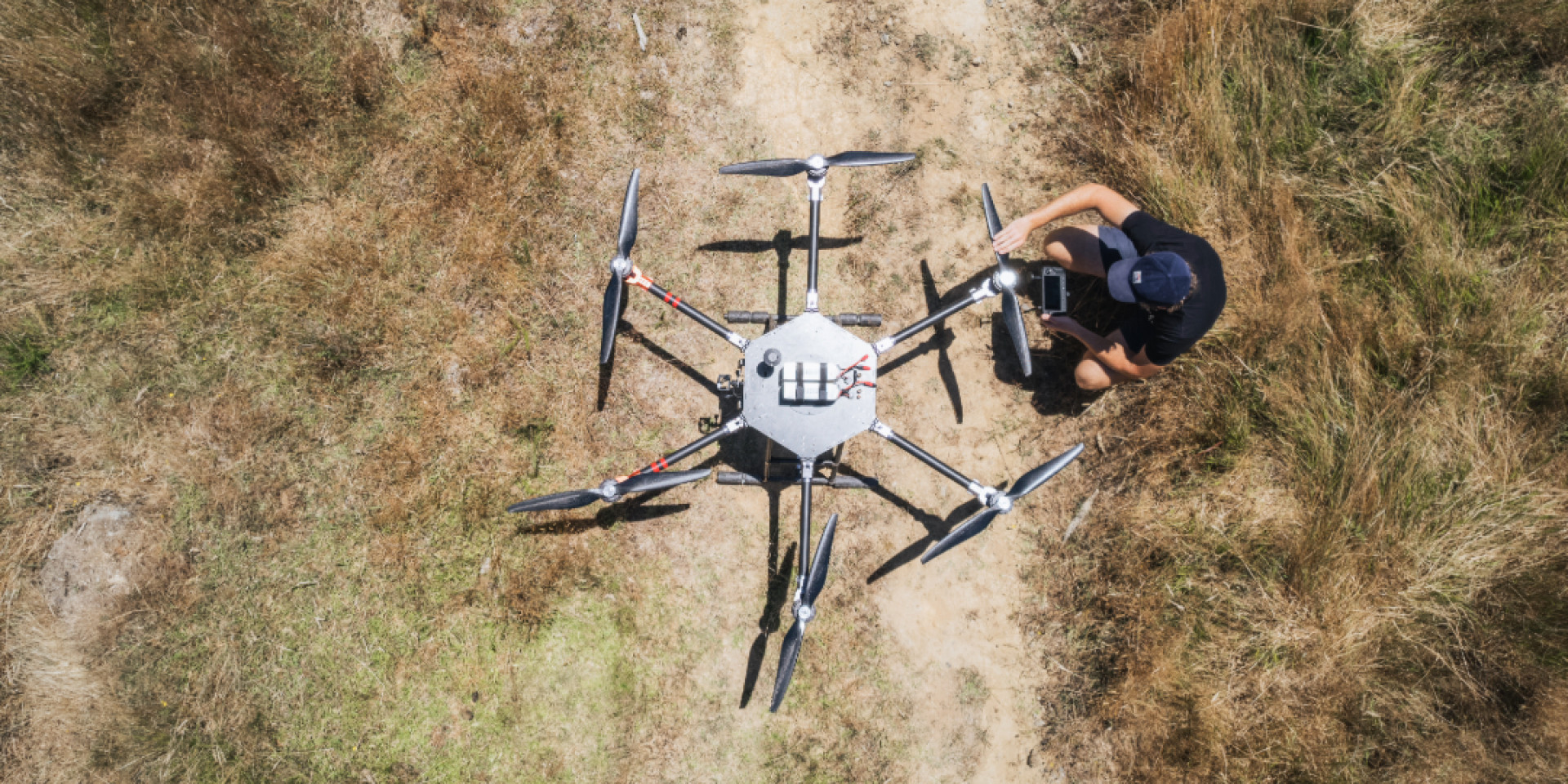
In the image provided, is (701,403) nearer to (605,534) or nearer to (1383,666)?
(605,534)

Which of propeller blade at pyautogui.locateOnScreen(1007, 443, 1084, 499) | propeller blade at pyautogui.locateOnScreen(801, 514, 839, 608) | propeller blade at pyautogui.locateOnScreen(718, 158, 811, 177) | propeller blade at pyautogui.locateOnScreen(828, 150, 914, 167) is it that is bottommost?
propeller blade at pyautogui.locateOnScreen(801, 514, 839, 608)

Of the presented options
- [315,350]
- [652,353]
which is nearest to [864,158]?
[652,353]

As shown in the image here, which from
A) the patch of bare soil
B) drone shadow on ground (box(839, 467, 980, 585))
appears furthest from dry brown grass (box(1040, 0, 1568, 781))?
the patch of bare soil

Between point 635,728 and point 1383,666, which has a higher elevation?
point 1383,666

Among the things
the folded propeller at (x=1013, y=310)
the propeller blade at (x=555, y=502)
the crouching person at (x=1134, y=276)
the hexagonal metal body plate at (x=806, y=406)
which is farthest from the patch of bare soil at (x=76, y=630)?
the crouching person at (x=1134, y=276)

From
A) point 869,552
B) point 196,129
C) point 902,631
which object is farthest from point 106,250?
point 902,631

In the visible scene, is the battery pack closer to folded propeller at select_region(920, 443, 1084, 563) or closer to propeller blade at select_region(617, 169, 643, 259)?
folded propeller at select_region(920, 443, 1084, 563)

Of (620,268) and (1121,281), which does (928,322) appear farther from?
(620,268)
